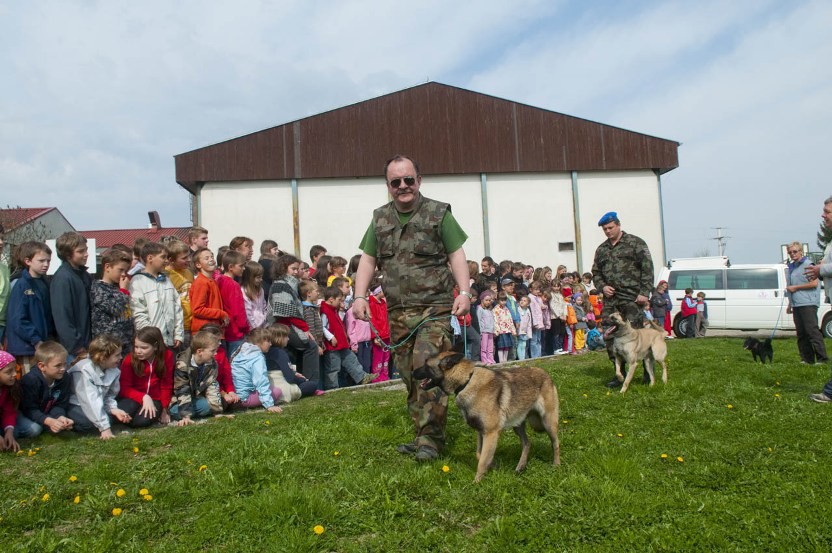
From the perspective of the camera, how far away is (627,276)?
7.91 metres

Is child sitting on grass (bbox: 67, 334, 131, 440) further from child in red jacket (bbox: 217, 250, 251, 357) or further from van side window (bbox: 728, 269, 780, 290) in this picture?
van side window (bbox: 728, 269, 780, 290)

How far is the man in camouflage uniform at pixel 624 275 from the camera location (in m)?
7.86

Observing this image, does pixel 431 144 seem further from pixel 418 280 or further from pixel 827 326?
pixel 418 280

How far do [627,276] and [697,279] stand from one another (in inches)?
550

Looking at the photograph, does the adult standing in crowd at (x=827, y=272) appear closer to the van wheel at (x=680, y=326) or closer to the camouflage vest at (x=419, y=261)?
the camouflage vest at (x=419, y=261)

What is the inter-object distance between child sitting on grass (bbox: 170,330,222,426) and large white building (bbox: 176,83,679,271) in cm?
1608

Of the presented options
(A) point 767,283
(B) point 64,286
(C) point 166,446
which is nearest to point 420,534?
(C) point 166,446

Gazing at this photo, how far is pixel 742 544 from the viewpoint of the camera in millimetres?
3141

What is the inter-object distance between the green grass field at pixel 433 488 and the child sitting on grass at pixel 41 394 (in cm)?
17

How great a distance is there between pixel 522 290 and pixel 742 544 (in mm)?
10248

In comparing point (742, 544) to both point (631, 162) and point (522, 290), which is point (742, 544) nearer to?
point (522, 290)

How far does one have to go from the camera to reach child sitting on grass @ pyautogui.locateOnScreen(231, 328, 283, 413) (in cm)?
754

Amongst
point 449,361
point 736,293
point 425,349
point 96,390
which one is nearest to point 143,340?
point 96,390

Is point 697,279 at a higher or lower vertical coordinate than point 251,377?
higher
